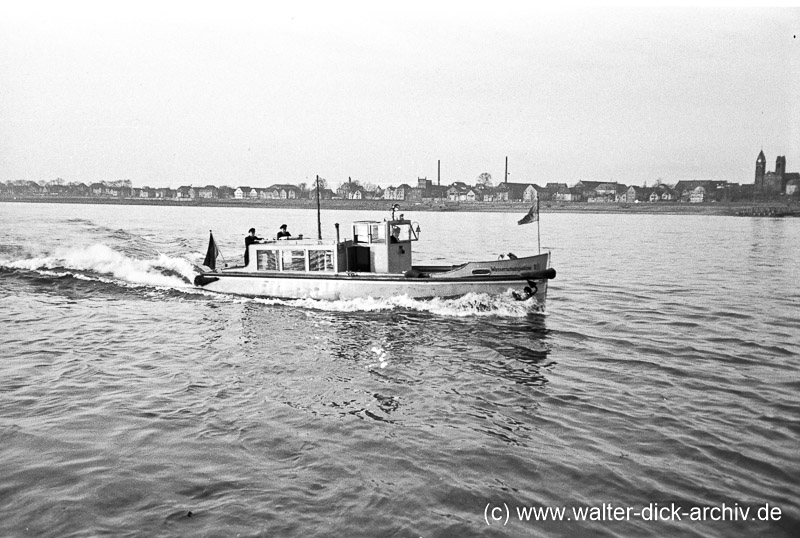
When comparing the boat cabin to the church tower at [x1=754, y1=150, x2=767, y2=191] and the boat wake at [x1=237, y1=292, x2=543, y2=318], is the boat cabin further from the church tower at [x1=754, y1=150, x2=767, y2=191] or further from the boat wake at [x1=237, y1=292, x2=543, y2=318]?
the church tower at [x1=754, y1=150, x2=767, y2=191]

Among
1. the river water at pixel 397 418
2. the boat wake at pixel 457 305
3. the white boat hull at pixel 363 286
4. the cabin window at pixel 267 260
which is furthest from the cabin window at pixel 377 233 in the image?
the cabin window at pixel 267 260

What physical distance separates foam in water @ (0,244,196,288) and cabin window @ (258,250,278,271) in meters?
5.16

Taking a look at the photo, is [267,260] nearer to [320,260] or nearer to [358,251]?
[320,260]

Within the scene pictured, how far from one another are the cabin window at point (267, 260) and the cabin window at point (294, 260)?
0.43m

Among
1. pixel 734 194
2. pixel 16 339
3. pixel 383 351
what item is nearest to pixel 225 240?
pixel 16 339

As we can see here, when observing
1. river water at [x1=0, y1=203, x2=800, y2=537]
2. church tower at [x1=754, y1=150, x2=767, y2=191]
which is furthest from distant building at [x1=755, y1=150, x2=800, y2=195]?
river water at [x1=0, y1=203, x2=800, y2=537]

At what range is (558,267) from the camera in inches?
1455

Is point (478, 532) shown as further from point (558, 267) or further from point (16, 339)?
point (558, 267)

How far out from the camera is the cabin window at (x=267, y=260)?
2402 centimetres

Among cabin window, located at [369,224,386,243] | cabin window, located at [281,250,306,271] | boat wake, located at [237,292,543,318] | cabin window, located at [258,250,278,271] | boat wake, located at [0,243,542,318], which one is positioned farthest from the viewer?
cabin window, located at [258,250,278,271]

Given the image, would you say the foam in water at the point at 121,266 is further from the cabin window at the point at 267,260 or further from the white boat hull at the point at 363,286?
the cabin window at the point at 267,260

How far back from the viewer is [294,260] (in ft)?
77.6

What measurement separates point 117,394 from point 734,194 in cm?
14972

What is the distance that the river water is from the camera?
7.85 metres
